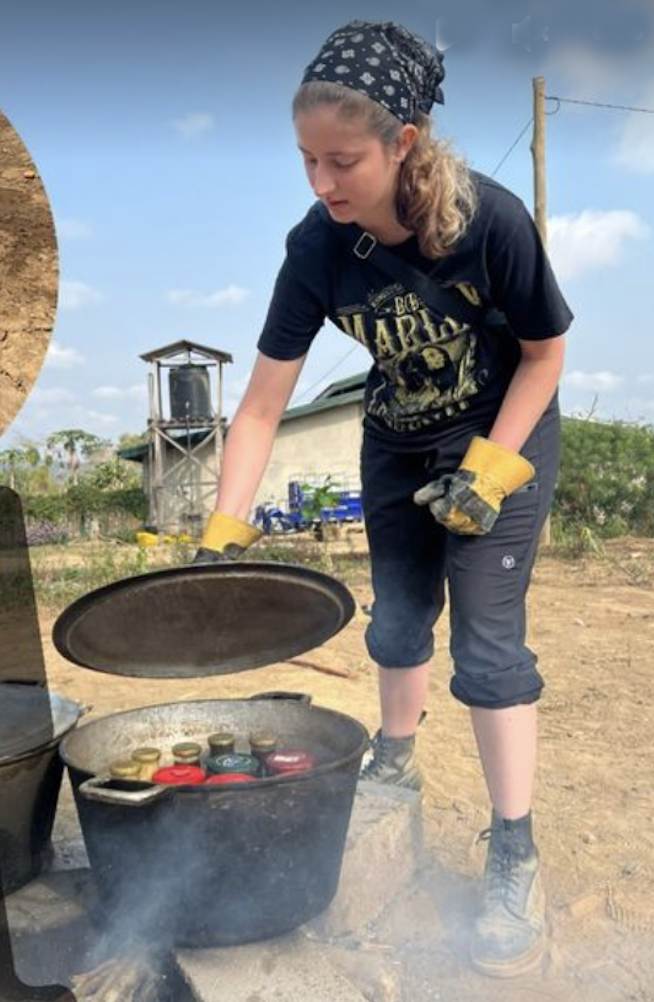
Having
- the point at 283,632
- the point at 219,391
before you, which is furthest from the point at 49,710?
the point at 219,391

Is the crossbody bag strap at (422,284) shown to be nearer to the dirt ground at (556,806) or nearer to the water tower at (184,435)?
the dirt ground at (556,806)

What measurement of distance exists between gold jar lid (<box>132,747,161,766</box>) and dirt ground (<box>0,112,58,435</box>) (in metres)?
0.81

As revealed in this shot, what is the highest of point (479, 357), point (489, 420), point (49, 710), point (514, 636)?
point (479, 357)

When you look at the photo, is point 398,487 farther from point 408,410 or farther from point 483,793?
point 483,793

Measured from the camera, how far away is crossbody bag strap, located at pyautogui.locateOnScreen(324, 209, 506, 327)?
209 centimetres

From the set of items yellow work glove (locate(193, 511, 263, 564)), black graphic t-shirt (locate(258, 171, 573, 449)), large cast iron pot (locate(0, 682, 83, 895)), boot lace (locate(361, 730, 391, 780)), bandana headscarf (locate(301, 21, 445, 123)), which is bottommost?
boot lace (locate(361, 730, 391, 780))

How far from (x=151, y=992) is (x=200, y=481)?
53.7ft

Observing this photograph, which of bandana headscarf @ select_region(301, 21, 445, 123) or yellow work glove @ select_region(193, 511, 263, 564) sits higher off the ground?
bandana headscarf @ select_region(301, 21, 445, 123)

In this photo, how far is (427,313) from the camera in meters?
2.12

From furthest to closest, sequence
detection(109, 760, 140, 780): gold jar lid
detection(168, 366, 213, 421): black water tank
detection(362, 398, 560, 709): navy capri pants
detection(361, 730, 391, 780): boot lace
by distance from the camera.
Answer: detection(168, 366, 213, 421): black water tank, detection(361, 730, 391, 780): boot lace, detection(362, 398, 560, 709): navy capri pants, detection(109, 760, 140, 780): gold jar lid

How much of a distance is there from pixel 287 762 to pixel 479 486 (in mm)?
773

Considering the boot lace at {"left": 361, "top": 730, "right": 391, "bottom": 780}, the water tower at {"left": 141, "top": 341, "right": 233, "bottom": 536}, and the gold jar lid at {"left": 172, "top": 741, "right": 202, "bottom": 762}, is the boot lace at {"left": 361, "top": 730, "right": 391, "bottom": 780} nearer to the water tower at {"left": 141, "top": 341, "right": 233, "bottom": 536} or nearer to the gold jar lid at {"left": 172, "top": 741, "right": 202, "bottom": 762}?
the gold jar lid at {"left": 172, "top": 741, "right": 202, "bottom": 762}

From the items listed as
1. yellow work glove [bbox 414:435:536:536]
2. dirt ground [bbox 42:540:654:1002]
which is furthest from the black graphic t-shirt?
dirt ground [bbox 42:540:654:1002]

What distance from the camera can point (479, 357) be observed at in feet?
7.16
